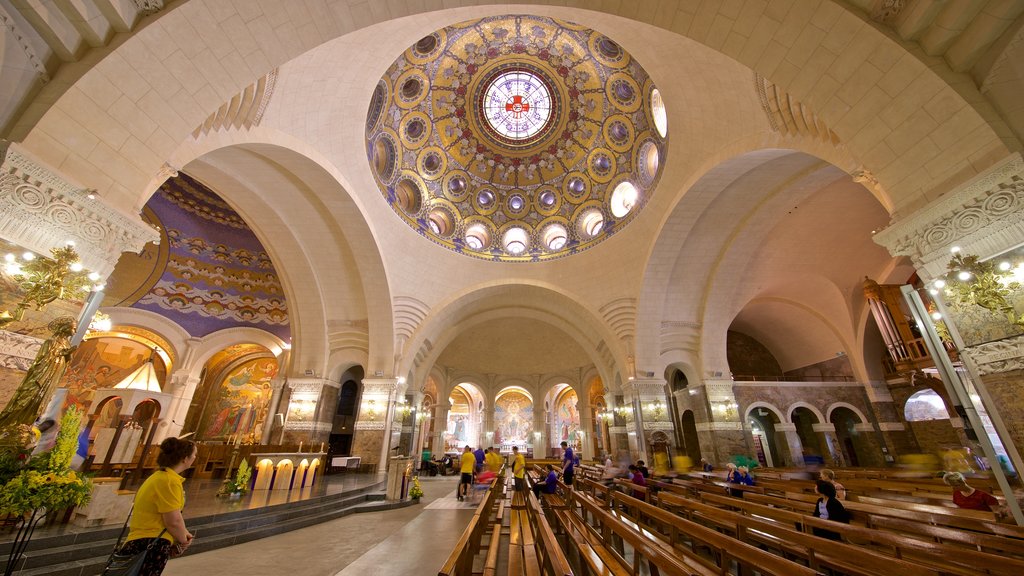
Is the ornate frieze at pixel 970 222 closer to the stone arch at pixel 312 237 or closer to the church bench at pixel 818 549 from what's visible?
the church bench at pixel 818 549

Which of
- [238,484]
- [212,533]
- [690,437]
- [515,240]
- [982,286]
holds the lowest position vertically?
[212,533]

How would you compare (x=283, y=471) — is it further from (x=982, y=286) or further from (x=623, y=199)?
(x=623, y=199)

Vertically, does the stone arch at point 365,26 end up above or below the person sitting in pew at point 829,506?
above

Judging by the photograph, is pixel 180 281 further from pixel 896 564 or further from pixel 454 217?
pixel 896 564

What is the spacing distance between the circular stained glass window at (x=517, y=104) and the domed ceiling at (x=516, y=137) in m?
0.04

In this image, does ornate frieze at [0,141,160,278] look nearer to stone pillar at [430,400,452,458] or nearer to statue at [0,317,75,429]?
statue at [0,317,75,429]

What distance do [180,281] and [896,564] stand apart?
61.4 ft

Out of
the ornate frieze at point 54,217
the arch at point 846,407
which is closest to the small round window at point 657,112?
the ornate frieze at point 54,217

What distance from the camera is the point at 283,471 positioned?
26.0 feet

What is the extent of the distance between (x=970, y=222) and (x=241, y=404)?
858 inches

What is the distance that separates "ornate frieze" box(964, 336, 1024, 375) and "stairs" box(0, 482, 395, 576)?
8.68m

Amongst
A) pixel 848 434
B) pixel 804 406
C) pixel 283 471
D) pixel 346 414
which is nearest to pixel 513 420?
pixel 346 414

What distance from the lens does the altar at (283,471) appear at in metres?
7.70

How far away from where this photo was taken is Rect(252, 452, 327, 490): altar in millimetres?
7695
